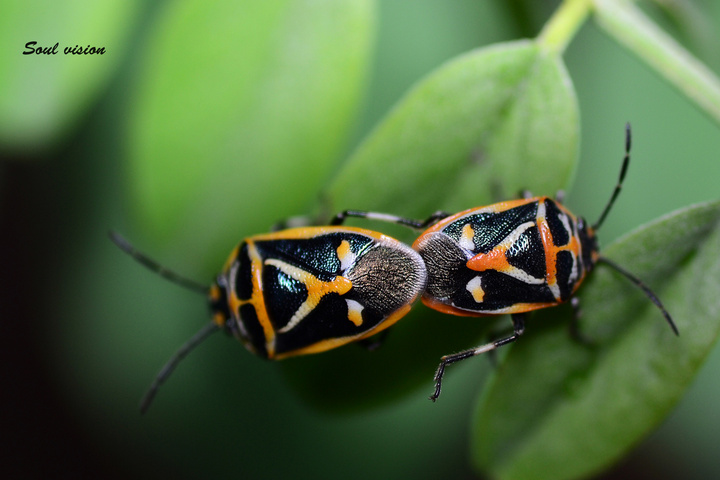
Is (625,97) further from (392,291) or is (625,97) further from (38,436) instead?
(38,436)

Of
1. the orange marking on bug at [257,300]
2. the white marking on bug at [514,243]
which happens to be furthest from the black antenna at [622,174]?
the orange marking on bug at [257,300]

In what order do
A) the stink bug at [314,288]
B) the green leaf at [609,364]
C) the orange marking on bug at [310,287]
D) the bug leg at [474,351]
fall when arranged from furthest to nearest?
the orange marking on bug at [310,287], the stink bug at [314,288], the bug leg at [474,351], the green leaf at [609,364]

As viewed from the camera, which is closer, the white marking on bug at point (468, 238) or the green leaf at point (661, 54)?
the green leaf at point (661, 54)

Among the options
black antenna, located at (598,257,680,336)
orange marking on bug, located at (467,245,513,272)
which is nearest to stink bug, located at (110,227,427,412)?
orange marking on bug, located at (467,245,513,272)

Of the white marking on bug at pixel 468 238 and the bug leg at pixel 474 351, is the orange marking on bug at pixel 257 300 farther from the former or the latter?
Result: the white marking on bug at pixel 468 238

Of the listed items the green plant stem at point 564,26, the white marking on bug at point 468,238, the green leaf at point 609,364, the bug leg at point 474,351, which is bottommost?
the green leaf at point 609,364

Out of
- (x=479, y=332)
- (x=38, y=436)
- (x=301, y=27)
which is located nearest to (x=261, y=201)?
(x=301, y=27)

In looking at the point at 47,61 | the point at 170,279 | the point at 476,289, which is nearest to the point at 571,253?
the point at 476,289
